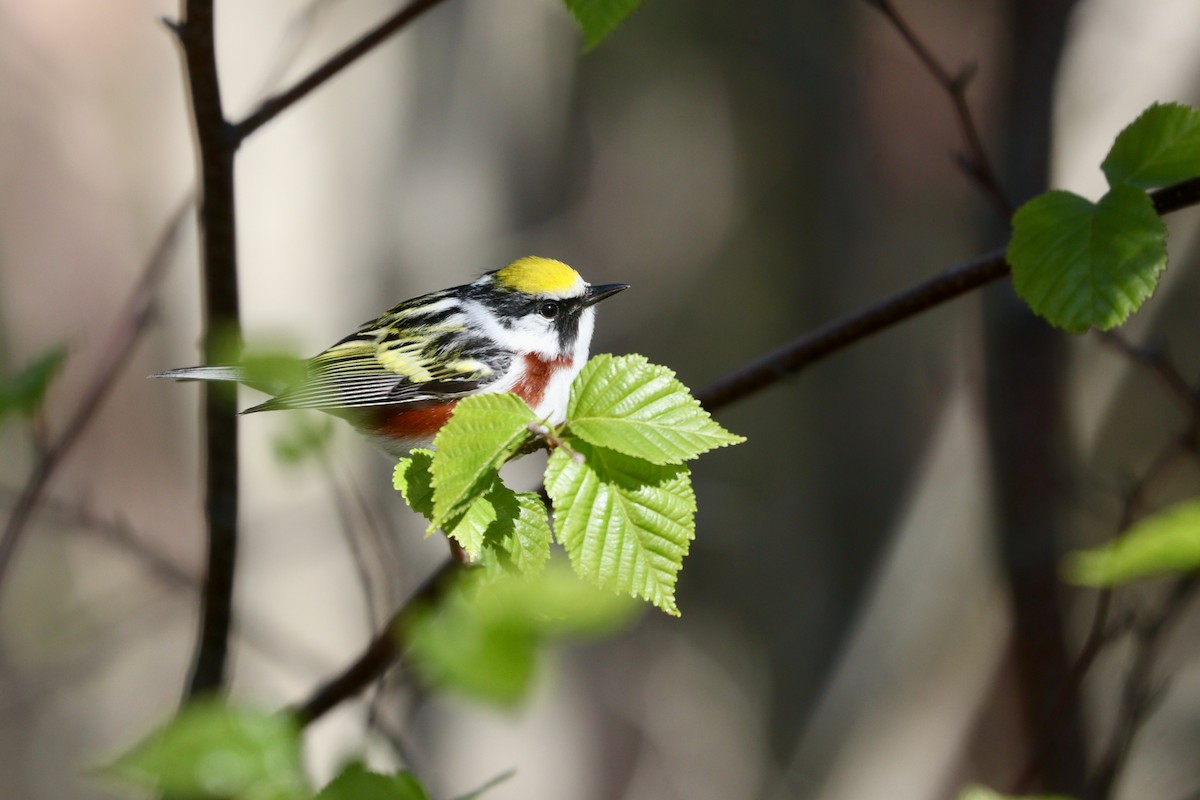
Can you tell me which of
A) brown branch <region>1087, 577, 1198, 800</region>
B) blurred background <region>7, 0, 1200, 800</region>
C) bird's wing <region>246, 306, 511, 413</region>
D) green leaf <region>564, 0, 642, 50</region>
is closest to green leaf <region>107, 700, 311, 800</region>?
green leaf <region>564, 0, 642, 50</region>

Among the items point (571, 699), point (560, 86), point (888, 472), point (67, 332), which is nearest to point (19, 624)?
point (67, 332)

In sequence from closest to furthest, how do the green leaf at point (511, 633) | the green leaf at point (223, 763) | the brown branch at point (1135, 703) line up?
1. the green leaf at point (511, 633)
2. the green leaf at point (223, 763)
3. the brown branch at point (1135, 703)

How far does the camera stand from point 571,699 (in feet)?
18.1

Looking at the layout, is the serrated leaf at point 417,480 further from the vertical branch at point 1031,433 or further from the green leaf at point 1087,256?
the vertical branch at point 1031,433

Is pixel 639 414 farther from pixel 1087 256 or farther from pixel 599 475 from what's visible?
pixel 1087 256

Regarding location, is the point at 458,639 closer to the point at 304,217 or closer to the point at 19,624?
the point at 304,217

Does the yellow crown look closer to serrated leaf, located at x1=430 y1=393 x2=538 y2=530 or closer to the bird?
the bird

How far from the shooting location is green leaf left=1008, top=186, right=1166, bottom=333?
1374 millimetres

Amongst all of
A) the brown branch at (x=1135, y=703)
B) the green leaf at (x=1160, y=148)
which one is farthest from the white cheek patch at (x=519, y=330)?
the brown branch at (x=1135, y=703)

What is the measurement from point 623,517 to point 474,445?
19 cm

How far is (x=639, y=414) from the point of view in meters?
1.18

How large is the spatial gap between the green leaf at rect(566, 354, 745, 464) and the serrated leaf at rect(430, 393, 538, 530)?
0.22ft

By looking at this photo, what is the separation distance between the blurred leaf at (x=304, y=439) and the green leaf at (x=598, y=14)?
1.00 metres

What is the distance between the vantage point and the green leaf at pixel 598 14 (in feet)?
4.34
